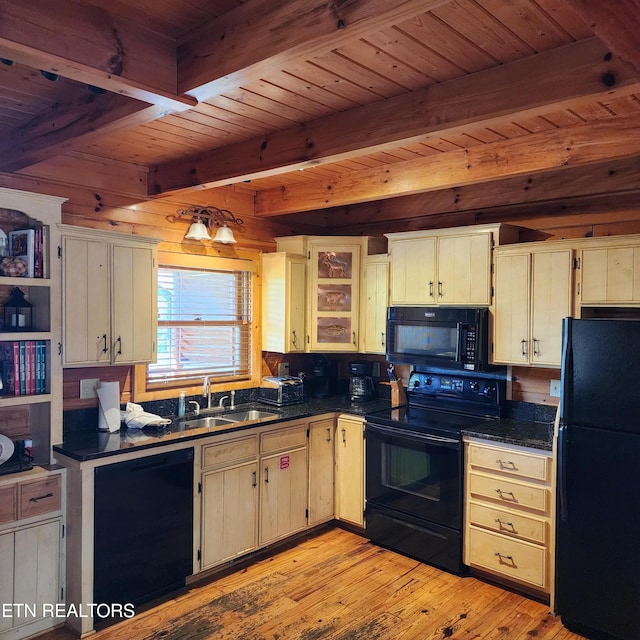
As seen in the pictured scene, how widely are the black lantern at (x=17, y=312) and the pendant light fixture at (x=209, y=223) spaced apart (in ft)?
3.85

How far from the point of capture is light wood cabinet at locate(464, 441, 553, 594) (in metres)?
3.00

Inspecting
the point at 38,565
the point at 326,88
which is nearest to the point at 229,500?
the point at 38,565

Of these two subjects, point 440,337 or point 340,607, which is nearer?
point 340,607

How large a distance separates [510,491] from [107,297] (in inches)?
99.9

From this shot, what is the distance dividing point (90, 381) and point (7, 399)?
0.56 m

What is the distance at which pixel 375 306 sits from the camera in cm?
416

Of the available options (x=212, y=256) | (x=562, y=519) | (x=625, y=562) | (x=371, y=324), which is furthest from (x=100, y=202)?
(x=625, y=562)

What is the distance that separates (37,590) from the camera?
2.71 m

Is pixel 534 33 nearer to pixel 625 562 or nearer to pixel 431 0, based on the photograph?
pixel 431 0

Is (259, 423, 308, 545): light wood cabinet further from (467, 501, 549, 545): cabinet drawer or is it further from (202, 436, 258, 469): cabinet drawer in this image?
(467, 501, 549, 545): cabinet drawer

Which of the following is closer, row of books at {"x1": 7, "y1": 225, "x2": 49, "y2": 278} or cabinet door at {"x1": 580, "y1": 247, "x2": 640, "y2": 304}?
row of books at {"x1": 7, "y1": 225, "x2": 49, "y2": 278}

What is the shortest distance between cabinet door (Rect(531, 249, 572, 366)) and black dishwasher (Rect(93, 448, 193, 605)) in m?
2.17

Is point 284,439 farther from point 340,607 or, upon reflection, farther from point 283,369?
point 340,607

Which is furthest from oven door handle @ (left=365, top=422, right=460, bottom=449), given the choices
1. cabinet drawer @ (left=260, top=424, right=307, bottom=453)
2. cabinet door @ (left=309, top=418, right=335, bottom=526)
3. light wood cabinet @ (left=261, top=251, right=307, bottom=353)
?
light wood cabinet @ (left=261, top=251, right=307, bottom=353)
